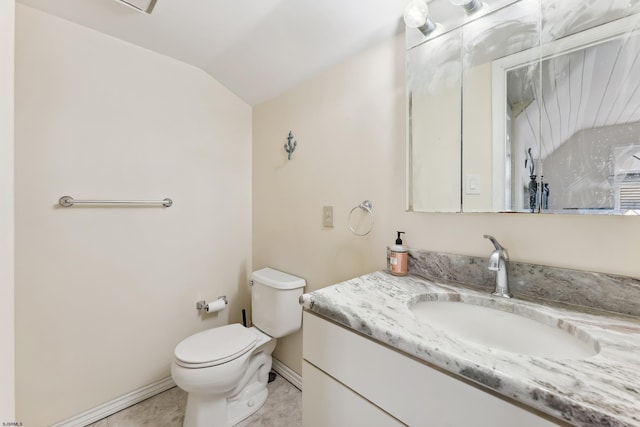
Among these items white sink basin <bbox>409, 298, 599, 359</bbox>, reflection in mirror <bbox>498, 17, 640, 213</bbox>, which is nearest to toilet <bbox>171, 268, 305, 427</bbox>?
white sink basin <bbox>409, 298, 599, 359</bbox>

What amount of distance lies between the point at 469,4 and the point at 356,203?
0.87m

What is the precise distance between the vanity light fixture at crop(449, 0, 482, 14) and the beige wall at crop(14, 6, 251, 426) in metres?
1.46

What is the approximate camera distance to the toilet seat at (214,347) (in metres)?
1.20

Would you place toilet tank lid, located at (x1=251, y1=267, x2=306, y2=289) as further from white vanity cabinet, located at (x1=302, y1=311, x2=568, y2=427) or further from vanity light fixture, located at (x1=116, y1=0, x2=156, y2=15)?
vanity light fixture, located at (x1=116, y1=0, x2=156, y2=15)

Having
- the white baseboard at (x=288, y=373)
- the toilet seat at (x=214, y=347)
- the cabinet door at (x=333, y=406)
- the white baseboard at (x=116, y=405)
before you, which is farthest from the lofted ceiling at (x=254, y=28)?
the white baseboard at (x=116, y=405)

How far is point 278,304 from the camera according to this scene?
1495 mm

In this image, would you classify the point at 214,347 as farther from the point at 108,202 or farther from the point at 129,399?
the point at 108,202

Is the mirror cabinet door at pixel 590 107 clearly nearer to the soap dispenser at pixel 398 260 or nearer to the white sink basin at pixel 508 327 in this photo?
the white sink basin at pixel 508 327

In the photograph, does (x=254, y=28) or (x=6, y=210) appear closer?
(x=6, y=210)

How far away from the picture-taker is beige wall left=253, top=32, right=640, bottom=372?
793 mm

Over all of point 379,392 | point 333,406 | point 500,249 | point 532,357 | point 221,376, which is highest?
point 500,249

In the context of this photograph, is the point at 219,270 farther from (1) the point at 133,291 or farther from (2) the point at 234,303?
(1) the point at 133,291

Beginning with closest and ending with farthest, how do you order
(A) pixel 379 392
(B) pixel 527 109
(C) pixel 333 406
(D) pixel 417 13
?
(A) pixel 379 392
(C) pixel 333 406
(B) pixel 527 109
(D) pixel 417 13

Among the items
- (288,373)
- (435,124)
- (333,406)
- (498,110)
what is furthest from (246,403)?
(498,110)
